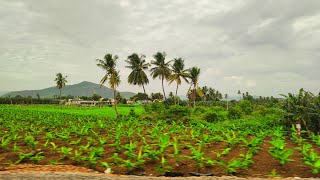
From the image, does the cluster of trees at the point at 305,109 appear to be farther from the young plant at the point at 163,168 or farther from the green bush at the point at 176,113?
the green bush at the point at 176,113

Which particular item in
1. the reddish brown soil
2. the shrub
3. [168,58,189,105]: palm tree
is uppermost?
[168,58,189,105]: palm tree

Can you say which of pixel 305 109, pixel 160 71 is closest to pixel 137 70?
pixel 160 71

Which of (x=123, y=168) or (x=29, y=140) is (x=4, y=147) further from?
→ (x=123, y=168)

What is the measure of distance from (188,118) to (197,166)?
718 inches

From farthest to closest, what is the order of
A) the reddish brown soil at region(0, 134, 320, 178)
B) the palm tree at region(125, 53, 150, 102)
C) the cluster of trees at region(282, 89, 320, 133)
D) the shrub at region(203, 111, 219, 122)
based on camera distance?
1. the palm tree at region(125, 53, 150, 102)
2. the shrub at region(203, 111, 219, 122)
3. the cluster of trees at region(282, 89, 320, 133)
4. the reddish brown soil at region(0, 134, 320, 178)

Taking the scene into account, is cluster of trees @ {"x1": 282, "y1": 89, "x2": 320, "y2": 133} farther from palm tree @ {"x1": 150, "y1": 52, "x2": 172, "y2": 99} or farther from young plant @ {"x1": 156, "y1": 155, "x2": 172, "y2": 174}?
palm tree @ {"x1": 150, "y1": 52, "x2": 172, "y2": 99}

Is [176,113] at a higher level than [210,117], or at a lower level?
higher

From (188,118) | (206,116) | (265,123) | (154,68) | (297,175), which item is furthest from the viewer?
(154,68)

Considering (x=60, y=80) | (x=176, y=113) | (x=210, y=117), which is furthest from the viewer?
(x=60, y=80)

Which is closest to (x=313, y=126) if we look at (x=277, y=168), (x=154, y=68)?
(x=277, y=168)

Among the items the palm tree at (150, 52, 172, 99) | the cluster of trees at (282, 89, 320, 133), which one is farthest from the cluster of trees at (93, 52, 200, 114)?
the cluster of trees at (282, 89, 320, 133)

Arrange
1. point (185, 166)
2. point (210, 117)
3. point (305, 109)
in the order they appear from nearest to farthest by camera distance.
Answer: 1. point (185, 166)
2. point (305, 109)
3. point (210, 117)

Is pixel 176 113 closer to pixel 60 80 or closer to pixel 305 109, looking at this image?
pixel 305 109

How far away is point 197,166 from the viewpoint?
6727mm
